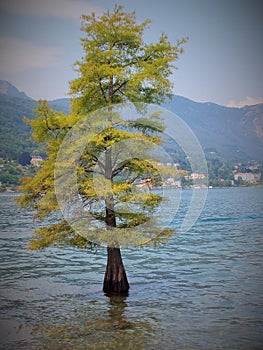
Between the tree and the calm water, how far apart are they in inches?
147

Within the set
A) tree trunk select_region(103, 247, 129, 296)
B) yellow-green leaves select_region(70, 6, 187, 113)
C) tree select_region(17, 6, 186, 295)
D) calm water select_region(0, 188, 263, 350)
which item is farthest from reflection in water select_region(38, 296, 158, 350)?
yellow-green leaves select_region(70, 6, 187, 113)

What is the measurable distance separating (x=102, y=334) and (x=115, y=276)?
22.1 feet

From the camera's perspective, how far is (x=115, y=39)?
86.9 feet

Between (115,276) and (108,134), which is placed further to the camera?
(115,276)

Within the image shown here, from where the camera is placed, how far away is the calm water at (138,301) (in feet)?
67.6

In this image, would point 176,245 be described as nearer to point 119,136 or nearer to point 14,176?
point 119,136

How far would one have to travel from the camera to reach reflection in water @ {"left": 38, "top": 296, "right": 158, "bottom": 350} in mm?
19641

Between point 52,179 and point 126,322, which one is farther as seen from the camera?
point 52,179

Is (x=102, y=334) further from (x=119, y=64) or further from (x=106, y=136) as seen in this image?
(x=119, y=64)

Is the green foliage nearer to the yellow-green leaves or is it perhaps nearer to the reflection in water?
the yellow-green leaves

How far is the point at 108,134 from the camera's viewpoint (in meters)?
24.8

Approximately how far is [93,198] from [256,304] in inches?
467

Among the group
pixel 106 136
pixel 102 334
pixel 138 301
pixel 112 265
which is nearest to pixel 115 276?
pixel 112 265

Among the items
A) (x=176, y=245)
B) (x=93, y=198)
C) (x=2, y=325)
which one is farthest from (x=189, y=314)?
(x=176, y=245)
